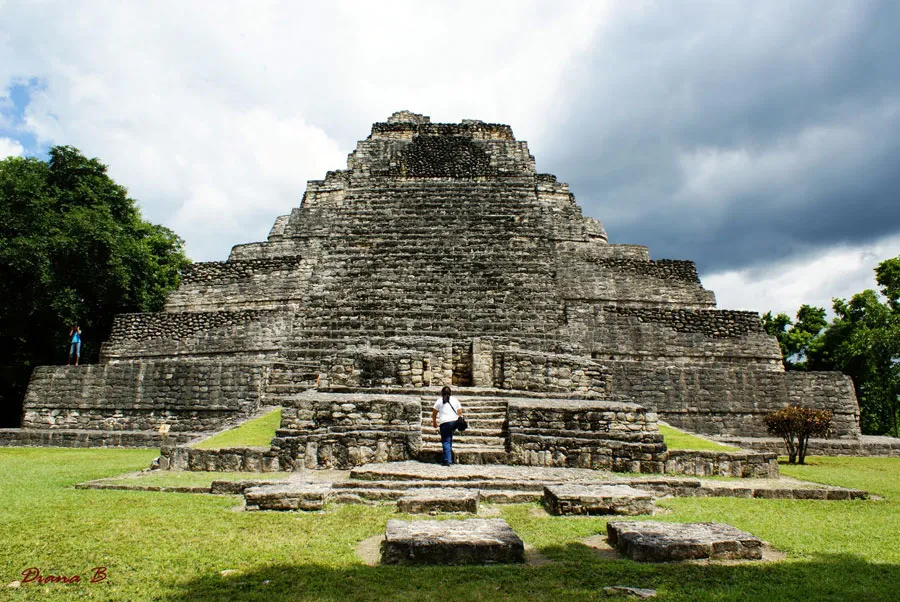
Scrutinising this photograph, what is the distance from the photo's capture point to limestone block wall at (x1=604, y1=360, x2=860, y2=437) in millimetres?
12039

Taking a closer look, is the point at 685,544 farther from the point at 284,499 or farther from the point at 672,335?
the point at 672,335

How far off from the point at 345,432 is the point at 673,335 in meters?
9.20

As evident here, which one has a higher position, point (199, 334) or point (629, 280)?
point (629, 280)

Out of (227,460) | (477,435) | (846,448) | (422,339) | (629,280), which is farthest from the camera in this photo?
(629,280)

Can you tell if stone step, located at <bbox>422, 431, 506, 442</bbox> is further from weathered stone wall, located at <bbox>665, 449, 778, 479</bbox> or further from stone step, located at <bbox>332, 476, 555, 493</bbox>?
weathered stone wall, located at <bbox>665, 449, 778, 479</bbox>

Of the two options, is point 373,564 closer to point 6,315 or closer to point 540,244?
point 540,244

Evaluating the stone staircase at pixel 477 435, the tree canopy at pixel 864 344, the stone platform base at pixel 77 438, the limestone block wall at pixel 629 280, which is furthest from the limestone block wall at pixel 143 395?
the tree canopy at pixel 864 344

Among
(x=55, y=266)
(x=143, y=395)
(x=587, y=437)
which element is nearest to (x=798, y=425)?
(x=587, y=437)

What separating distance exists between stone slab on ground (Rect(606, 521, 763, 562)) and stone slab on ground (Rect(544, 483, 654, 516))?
3.56 ft

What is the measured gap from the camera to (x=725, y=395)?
1214 centimetres

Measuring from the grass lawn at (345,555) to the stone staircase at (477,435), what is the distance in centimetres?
201

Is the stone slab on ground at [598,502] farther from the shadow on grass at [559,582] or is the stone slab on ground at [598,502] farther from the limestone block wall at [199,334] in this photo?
the limestone block wall at [199,334]

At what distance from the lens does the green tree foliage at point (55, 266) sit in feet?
55.0

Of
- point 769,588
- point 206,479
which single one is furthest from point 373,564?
point 206,479
